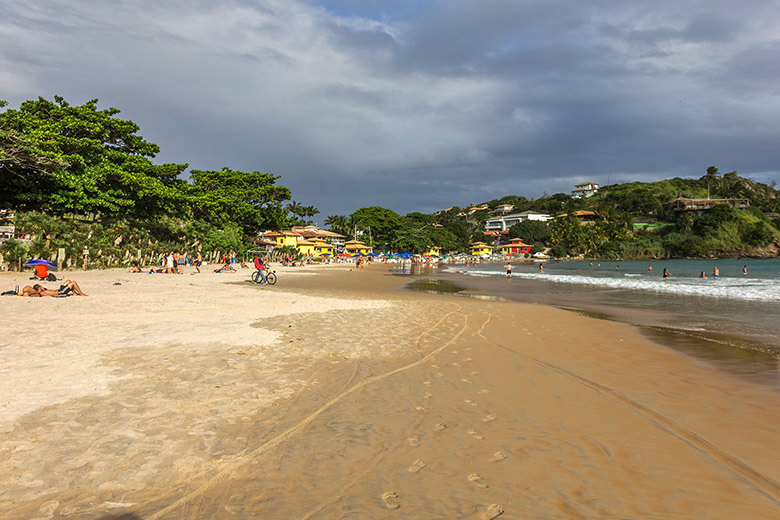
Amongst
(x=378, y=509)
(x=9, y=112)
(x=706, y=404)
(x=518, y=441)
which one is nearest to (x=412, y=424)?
(x=518, y=441)

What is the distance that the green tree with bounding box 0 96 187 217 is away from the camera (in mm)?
25688

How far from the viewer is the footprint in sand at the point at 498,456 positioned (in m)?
3.66

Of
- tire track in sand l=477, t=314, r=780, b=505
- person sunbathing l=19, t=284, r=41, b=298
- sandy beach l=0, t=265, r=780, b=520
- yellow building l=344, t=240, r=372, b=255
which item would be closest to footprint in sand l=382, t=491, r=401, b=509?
sandy beach l=0, t=265, r=780, b=520

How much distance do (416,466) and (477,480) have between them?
551 millimetres

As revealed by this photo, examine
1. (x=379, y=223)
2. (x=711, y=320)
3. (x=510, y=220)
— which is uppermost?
(x=510, y=220)

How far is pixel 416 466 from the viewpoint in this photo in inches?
139

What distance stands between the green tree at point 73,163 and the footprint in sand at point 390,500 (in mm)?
30322

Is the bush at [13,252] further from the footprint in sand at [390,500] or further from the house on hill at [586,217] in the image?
the house on hill at [586,217]

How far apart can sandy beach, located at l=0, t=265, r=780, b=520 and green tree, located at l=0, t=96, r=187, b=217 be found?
24.3 metres

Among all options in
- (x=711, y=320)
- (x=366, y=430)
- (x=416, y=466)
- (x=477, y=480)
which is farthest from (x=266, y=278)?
(x=477, y=480)

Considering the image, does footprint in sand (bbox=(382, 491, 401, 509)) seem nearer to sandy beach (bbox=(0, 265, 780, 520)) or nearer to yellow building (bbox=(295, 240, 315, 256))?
sandy beach (bbox=(0, 265, 780, 520))

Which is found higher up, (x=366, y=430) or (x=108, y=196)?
(x=108, y=196)

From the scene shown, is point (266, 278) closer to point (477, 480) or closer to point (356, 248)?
point (477, 480)

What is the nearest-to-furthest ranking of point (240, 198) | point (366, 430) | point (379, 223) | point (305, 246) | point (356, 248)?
1. point (366, 430)
2. point (240, 198)
3. point (305, 246)
4. point (356, 248)
5. point (379, 223)
